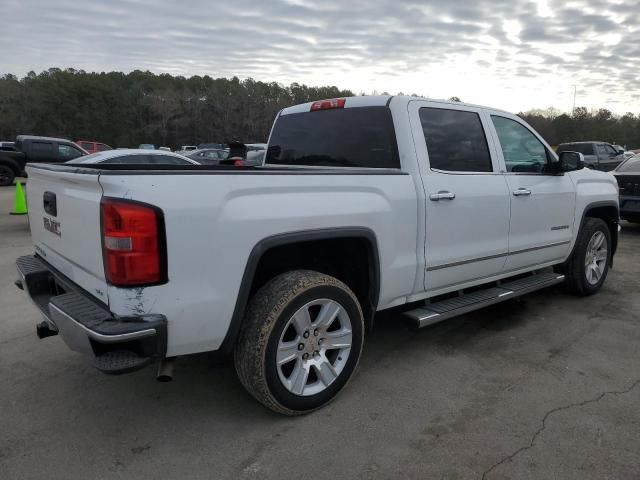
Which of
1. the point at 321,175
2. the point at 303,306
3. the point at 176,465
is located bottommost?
the point at 176,465

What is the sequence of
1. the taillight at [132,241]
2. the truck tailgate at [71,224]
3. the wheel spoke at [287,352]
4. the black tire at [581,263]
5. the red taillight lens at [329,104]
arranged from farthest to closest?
1. the black tire at [581,263]
2. the red taillight lens at [329,104]
3. the wheel spoke at [287,352]
4. the truck tailgate at [71,224]
5. the taillight at [132,241]

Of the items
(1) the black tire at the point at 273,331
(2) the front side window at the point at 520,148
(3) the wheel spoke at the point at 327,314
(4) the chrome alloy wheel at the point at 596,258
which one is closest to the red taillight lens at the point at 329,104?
(2) the front side window at the point at 520,148

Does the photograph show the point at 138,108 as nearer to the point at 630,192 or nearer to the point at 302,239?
the point at 630,192

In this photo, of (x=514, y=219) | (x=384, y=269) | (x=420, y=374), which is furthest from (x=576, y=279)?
(x=384, y=269)

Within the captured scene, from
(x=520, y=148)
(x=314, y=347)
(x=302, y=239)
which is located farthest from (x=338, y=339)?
(x=520, y=148)

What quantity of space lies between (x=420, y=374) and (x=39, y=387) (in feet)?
8.59

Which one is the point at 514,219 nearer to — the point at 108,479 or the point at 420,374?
the point at 420,374

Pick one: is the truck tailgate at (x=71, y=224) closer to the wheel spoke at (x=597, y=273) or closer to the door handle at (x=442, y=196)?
the door handle at (x=442, y=196)

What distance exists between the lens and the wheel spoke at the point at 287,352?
2740 millimetres

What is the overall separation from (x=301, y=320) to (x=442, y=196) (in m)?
1.38

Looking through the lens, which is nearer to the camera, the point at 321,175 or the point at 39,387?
the point at 321,175

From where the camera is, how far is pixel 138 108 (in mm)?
76375

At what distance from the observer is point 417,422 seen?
287 centimetres

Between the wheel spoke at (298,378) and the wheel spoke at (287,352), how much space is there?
86 mm
